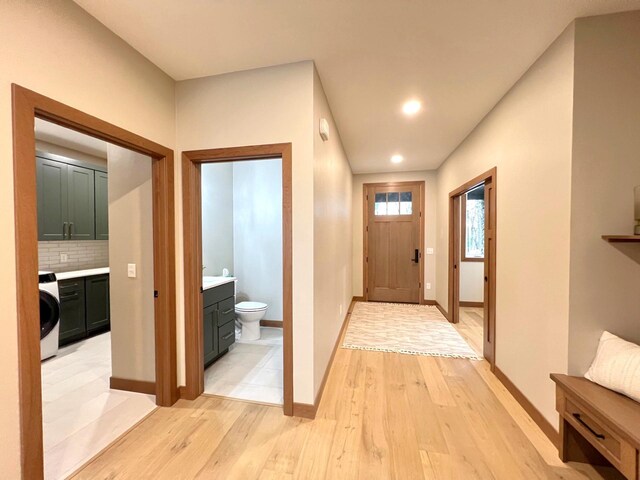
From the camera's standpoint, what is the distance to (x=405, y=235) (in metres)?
5.26

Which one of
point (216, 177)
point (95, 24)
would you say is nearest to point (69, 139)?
point (216, 177)

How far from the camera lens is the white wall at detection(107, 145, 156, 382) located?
2150 mm

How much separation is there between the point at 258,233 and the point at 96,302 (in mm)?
2353

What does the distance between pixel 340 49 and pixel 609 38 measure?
1555mm

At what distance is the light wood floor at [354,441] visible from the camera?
1493 millimetres

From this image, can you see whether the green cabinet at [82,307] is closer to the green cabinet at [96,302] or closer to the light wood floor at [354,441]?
the green cabinet at [96,302]

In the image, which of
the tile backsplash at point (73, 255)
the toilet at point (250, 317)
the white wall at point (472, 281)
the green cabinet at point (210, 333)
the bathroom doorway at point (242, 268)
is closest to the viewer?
the green cabinet at point (210, 333)

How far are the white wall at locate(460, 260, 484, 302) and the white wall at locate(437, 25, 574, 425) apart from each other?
2.73 metres

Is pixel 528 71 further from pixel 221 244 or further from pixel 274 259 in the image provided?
pixel 221 244

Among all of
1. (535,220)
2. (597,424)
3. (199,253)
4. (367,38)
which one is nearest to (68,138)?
(199,253)

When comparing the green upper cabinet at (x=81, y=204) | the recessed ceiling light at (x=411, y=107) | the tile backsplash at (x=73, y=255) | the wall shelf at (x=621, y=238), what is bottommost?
the tile backsplash at (x=73, y=255)

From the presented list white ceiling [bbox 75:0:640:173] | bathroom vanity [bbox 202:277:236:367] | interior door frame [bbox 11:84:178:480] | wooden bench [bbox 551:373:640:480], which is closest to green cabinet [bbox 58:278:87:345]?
bathroom vanity [bbox 202:277:236:367]

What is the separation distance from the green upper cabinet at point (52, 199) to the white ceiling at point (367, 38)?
101 inches

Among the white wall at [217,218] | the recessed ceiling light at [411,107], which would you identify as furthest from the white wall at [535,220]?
the white wall at [217,218]
